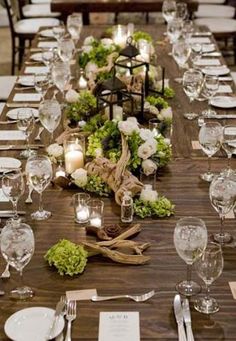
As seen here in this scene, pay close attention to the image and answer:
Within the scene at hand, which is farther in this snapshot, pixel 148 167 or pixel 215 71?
pixel 215 71

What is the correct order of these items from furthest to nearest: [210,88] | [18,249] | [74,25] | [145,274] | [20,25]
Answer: [20,25] < [74,25] < [210,88] < [145,274] < [18,249]

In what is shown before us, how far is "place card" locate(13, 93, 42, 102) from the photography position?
3611 mm

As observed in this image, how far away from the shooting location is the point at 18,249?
196 cm

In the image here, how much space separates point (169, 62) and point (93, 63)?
2.28 ft

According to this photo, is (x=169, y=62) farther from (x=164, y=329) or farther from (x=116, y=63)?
(x=164, y=329)

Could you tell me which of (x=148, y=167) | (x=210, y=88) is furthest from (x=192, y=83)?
(x=148, y=167)

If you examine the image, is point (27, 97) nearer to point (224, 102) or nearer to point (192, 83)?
point (192, 83)

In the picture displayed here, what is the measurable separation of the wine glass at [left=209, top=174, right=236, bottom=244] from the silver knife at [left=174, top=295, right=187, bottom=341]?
385mm

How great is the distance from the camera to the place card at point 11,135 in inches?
122

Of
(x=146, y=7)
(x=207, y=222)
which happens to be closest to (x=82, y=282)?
(x=207, y=222)

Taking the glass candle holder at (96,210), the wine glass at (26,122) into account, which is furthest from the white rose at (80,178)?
the wine glass at (26,122)

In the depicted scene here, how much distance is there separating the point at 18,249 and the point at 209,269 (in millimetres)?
545

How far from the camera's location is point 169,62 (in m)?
4.28

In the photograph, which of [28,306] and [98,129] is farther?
[98,129]
